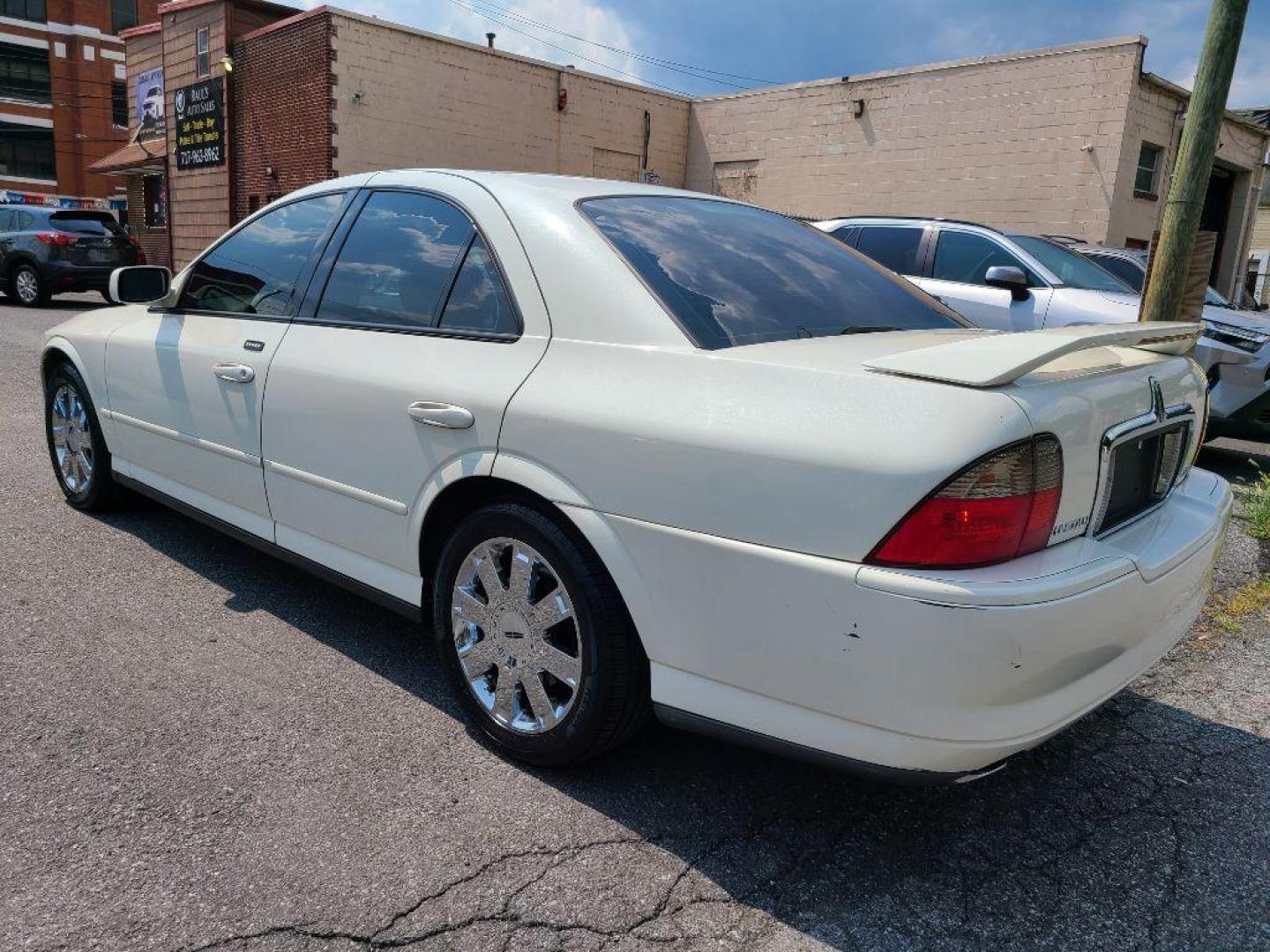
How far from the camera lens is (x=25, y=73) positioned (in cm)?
4541

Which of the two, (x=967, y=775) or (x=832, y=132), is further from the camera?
(x=832, y=132)

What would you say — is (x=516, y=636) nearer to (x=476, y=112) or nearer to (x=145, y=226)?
(x=476, y=112)

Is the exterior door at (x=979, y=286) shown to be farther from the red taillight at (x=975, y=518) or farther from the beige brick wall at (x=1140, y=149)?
the beige brick wall at (x=1140, y=149)

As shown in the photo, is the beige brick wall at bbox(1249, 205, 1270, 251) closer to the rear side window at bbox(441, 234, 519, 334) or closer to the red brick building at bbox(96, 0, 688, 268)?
the red brick building at bbox(96, 0, 688, 268)

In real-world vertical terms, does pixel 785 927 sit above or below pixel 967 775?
below

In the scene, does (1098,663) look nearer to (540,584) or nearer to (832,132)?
(540,584)

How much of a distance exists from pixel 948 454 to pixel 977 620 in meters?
0.32

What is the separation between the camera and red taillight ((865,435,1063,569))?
190 centimetres

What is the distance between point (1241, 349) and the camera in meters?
6.73

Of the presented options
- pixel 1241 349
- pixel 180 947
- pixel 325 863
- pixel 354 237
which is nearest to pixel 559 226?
pixel 354 237

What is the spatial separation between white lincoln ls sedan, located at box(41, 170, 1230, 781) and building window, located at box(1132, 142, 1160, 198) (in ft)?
48.8

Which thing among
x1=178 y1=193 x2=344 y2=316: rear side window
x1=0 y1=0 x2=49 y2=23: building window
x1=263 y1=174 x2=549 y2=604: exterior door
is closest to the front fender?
x1=178 y1=193 x2=344 y2=316: rear side window

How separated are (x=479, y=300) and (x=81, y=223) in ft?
55.0

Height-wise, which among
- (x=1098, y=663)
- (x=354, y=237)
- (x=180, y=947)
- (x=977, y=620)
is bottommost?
(x=180, y=947)
